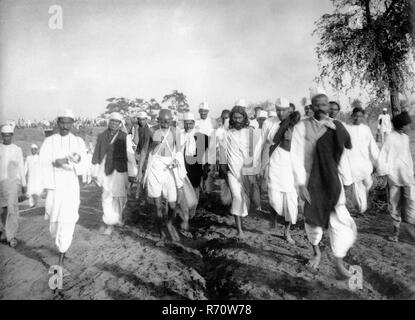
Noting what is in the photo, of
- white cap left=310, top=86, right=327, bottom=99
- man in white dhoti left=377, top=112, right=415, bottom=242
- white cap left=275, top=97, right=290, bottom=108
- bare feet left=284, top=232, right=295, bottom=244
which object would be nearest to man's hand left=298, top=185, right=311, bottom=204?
white cap left=310, top=86, right=327, bottom=99

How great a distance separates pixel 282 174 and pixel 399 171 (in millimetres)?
1664

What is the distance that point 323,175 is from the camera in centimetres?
387

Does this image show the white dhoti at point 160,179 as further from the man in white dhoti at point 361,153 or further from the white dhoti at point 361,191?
the white dhoti at point 361,191

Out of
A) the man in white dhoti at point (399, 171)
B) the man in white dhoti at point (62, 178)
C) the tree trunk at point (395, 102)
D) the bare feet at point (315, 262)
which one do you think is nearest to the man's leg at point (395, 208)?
the man in white dhoti at point (399, 171)

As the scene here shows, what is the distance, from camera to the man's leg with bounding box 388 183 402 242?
501cm

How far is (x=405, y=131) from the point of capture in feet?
16.5

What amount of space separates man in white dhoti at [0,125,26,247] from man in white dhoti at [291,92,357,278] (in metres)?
4.77

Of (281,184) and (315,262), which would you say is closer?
(315,262)

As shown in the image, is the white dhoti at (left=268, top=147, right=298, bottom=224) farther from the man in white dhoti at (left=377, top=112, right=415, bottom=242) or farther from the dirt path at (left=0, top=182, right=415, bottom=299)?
the man in white dhoti at (left=377, top=112, right=415, bottom=242)

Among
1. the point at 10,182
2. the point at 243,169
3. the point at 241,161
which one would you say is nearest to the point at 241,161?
the point at 241,161

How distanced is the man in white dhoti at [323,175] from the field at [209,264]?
0.55 metres

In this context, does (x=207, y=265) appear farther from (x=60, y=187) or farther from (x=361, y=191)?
(x=361, y=191)

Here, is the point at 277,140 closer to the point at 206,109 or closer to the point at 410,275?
the point at 410,275

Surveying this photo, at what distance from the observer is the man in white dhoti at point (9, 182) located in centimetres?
580
